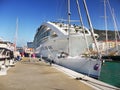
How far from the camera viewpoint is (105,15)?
5119 cm

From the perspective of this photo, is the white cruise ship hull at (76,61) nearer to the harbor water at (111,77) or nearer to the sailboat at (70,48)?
the sailboat at (70,48)

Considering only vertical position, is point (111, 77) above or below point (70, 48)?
below

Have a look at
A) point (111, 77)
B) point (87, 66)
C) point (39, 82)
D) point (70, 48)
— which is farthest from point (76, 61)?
point (70, 48)

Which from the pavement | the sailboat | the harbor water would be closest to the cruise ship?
the sailboat

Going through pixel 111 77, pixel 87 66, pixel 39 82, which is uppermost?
pixel 87 66

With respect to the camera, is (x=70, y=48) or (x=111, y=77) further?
(x=70, y=48)

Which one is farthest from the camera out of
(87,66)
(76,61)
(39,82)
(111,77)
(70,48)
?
(70,48)

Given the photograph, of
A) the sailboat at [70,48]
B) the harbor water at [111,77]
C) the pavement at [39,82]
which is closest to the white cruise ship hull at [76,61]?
the sailboat at [70,48]

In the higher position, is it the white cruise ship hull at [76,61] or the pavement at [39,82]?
the white cruise ship hull at [76,61]

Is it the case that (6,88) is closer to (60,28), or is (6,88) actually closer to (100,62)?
(100,62)

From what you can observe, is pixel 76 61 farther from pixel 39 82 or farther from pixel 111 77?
pixel 39 82

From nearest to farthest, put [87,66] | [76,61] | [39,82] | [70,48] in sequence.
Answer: [39,82] < [87,66] < [76,61] < [70,48]

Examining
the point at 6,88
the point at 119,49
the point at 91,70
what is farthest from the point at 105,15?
the point at 6,88

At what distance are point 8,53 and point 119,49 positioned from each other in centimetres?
3758
